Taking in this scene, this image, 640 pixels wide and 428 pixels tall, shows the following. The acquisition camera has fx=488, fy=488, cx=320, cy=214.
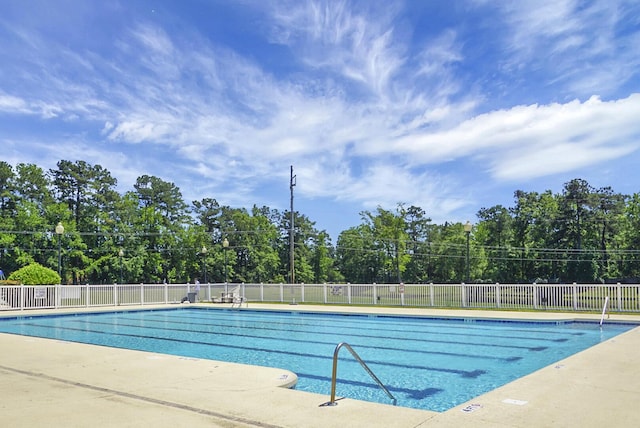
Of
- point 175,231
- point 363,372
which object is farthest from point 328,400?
point 175,231

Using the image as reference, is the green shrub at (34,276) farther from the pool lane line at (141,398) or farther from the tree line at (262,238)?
the pool lane line at (141,398)

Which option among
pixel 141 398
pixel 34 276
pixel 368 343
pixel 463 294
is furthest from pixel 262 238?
pixel 141 398

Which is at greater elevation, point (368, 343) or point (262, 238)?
point (262, 238)

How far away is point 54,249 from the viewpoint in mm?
42344

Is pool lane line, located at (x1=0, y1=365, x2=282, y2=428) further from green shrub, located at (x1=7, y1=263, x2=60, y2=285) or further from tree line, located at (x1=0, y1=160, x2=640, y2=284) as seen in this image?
tree line, located at (x1=0, y1=160, x2=640, y2=284)

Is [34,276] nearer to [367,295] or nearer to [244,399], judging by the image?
[367,295]

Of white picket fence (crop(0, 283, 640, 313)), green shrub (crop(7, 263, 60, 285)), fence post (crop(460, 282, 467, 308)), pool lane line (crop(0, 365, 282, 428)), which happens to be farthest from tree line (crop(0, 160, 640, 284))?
pool lane line (crop(0, 365, 282, 428))

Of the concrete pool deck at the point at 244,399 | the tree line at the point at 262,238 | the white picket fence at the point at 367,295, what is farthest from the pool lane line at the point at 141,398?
the tree line at the point at 262,238

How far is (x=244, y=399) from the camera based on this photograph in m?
5.38

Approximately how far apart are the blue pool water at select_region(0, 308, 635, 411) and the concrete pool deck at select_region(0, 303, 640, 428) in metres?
1.43

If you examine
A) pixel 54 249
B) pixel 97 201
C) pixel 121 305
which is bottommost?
pixel 121 305

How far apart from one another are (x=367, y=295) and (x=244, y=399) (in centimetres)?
1758

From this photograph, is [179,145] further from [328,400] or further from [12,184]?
[328,400]

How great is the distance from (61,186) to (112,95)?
1168 inches
